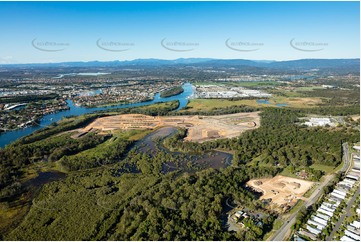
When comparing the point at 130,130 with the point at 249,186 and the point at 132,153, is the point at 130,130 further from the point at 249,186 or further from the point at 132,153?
the point at 249,186

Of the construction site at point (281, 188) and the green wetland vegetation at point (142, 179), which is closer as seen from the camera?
the green wetland vegetation at point (142, 179)

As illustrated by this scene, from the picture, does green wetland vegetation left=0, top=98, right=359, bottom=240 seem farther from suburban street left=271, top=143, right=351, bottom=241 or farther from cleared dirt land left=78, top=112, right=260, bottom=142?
cleared dirt land left=78, top=112, right=260, bottom=142

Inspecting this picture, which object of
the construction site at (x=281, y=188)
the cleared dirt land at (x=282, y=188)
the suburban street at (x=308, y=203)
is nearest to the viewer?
the suburban street at (x=308, y=203)

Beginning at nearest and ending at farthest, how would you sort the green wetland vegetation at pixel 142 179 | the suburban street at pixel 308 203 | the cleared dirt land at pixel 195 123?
the suburban street at pixel 308 203 < the green wetland vegetation at pixel 142 179 < the cleared dirt land at pixel 195 123

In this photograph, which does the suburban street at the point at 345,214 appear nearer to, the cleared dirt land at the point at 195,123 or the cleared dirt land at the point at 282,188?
the cleared dirt land at the point at 282,188

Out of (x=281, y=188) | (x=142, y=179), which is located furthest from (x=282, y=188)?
(x=142, y=179)

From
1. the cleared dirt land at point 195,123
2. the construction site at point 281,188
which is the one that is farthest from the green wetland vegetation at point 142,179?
the cleared dirt land at point 195,123
